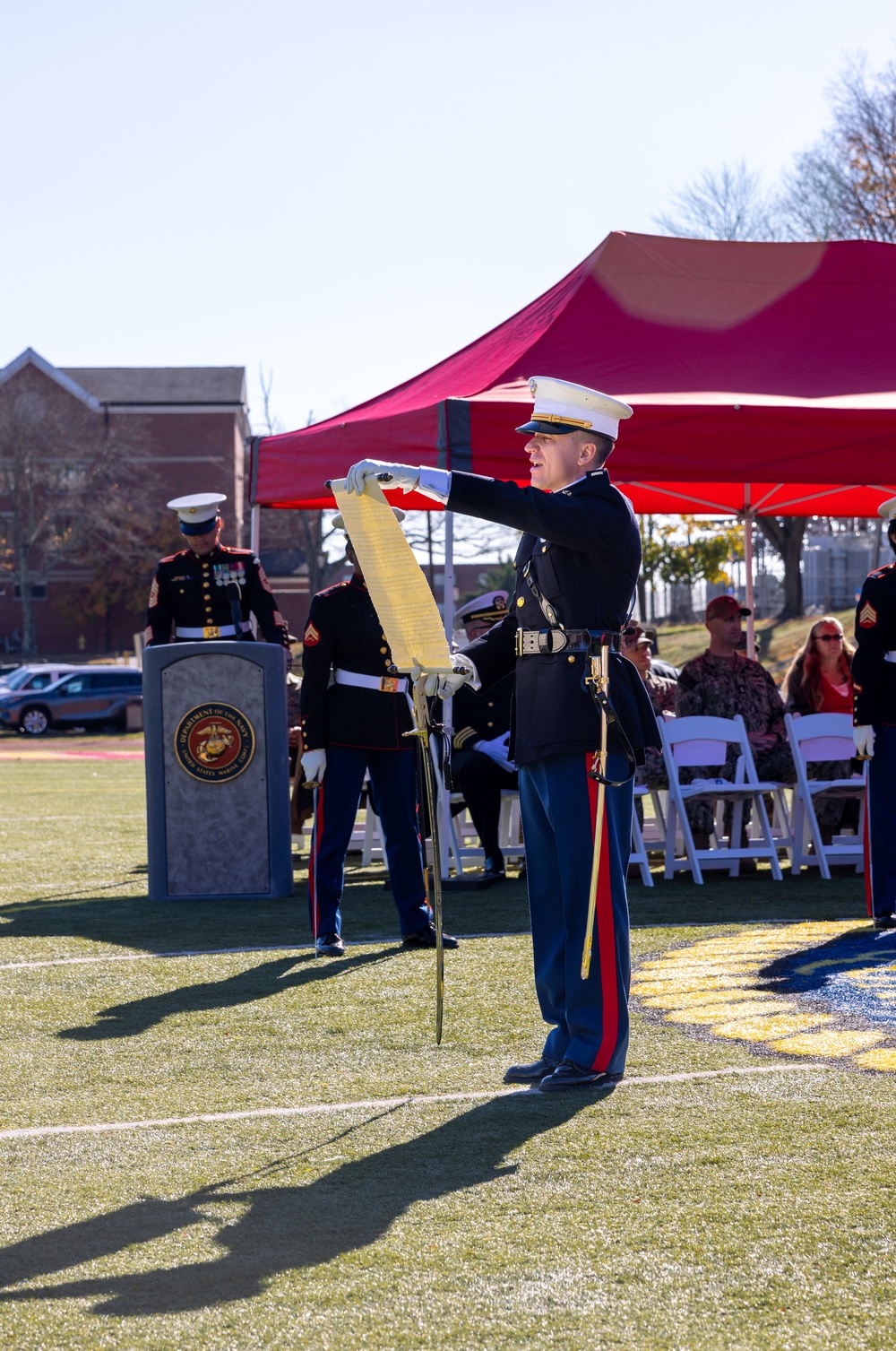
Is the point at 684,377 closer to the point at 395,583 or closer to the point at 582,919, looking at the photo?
the point at 395,583

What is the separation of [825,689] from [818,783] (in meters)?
0.99

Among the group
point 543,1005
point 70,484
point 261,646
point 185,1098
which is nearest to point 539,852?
point 543,1005

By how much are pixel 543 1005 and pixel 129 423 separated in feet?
210

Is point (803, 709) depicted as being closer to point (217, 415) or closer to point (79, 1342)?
point (79, 1342)

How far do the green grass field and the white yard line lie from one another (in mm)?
12

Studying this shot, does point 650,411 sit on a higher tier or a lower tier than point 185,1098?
higher

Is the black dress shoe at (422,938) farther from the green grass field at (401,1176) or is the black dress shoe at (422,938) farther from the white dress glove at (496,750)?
the white dress glove at (496,750)

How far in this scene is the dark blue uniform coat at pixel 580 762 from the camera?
4730 millimetres

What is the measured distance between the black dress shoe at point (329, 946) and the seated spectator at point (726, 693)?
366 centimetres

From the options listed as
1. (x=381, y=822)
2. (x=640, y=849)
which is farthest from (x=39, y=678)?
(x=381, y=822)

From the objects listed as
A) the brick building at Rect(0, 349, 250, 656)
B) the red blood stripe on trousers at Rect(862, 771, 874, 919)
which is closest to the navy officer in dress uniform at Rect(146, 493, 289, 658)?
the red blood stripe on trousers at Rect(862, 771, 874, 919)

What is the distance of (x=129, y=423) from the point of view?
66438 mm

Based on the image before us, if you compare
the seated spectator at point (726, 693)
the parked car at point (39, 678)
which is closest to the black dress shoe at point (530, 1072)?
the seated spectator at point (726, 693)

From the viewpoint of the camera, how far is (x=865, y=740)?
7715mm
